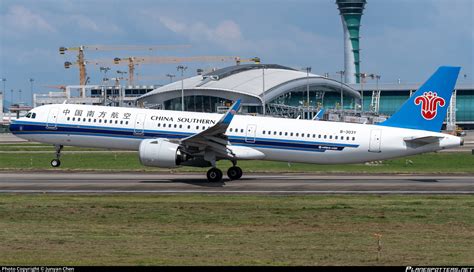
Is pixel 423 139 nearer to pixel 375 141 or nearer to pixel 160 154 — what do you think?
pixel 375 141

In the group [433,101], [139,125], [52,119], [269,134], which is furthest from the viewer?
[52,119]

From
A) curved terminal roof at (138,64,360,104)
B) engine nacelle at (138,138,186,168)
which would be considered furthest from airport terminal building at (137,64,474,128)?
engine nacelle at (138,138,186,168)

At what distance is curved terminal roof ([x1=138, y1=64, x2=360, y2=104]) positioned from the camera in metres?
173

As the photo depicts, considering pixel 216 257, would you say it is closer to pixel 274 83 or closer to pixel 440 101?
pixel 440 101

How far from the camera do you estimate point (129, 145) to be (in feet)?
156

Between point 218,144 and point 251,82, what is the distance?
133 metres

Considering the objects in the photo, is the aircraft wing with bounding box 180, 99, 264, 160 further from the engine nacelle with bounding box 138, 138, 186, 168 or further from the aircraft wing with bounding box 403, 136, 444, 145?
the aircraft wing with bounding box 403, 136, 444, 145

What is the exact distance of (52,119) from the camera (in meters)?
50.1

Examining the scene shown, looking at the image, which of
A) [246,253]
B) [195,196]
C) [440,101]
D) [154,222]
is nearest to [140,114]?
[195,196]

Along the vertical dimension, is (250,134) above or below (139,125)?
below

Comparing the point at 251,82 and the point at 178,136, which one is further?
Answer: the point at 251,82

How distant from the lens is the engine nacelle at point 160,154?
140 feet

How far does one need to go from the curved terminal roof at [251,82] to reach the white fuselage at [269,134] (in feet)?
393

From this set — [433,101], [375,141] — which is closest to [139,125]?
[375,141]
